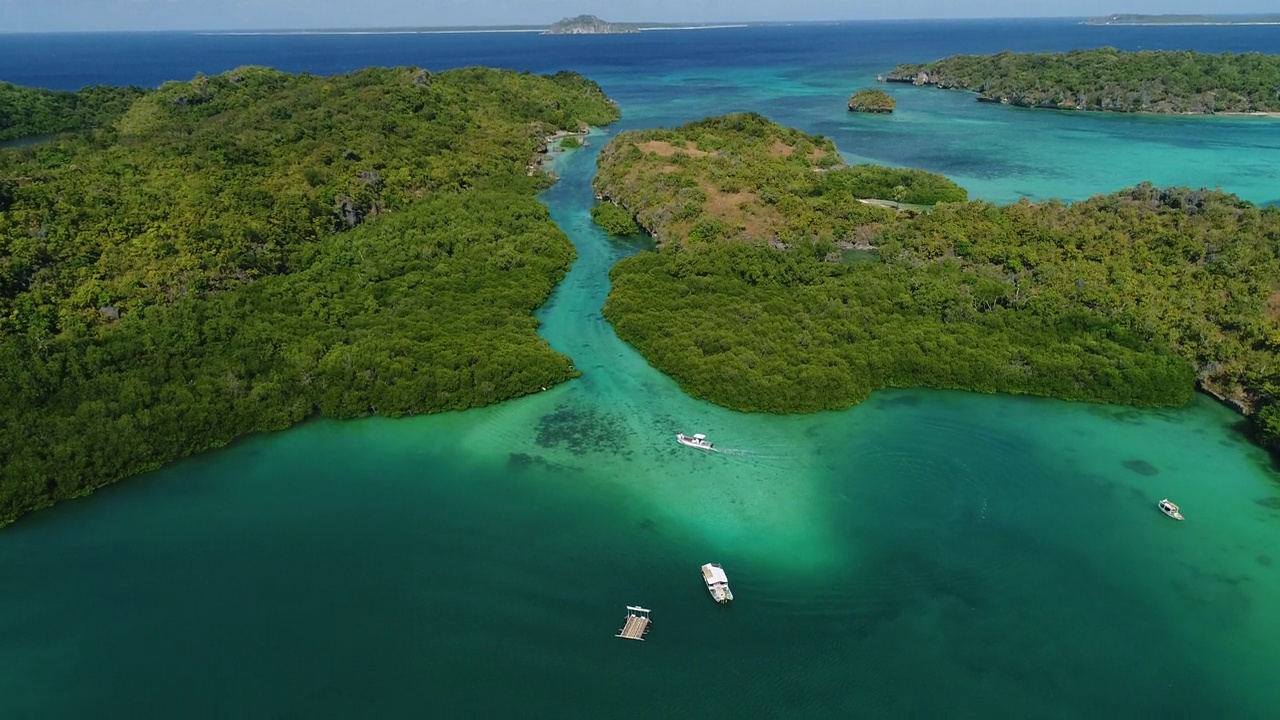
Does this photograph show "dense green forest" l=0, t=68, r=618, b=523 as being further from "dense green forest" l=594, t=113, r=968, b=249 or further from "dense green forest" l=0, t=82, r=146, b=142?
"dense green forest" l=0, t=82, r=146, b=142

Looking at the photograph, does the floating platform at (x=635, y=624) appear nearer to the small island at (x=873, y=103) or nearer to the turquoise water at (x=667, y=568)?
the turquoise water at (x=667, y=568)

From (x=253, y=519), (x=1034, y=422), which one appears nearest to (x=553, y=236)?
(x=253, y=519)

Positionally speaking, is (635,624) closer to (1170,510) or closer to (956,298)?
(1170,510)

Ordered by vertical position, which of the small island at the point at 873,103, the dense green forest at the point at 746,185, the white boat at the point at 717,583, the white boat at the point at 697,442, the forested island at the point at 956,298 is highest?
the small island at the point at 873,103

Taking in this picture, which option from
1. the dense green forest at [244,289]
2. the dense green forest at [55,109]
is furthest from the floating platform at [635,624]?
the dense green forest at [55,109]

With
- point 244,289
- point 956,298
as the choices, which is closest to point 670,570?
point 956,298

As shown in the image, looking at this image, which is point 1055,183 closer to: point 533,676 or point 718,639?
point 718,639

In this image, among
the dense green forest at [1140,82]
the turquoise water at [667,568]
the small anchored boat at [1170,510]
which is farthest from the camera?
the dense green forest at [1140,82]
